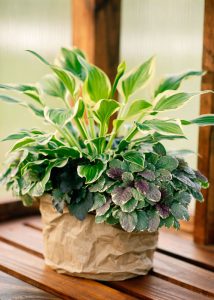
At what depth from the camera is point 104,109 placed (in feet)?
3.49

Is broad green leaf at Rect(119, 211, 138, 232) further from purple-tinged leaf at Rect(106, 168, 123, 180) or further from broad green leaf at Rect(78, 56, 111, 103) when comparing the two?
broad green leaf at Rect(78, 56, 111, 103)

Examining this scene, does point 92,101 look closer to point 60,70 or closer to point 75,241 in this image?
point 60,70

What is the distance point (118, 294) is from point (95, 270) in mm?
77

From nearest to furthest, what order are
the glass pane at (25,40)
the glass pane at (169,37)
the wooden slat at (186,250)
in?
the wooden slat at (186,250), the glass pane at (169,37), the glass pane at (25,40)

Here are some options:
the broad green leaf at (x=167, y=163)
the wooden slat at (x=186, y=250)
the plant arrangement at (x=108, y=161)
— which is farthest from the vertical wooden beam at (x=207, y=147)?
the broad green leaf at (x=167, y=163)

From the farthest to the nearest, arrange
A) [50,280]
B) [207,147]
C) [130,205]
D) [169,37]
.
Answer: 1. [169,37]
2. [207,147]
3. [50,280]
4. [130,205]

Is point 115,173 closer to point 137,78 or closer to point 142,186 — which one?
point 142,186

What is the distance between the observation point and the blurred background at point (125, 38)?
1.45 m

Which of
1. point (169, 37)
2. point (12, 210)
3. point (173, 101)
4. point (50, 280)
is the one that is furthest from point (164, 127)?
point (12, 210)

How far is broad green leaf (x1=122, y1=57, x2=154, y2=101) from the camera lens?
3.67ft

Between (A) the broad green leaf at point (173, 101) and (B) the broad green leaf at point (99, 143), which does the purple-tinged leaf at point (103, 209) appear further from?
(A) the broad green leaf at point (173, 101)

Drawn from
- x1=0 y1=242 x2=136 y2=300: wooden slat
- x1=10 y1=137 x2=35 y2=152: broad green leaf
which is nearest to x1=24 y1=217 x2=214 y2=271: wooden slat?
x1=0 y1=242 x2=136 y2=300: wooden slat

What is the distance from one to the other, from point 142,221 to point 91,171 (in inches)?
5.5

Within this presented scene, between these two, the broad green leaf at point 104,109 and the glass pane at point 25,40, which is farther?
the glass pane at point 25,40
